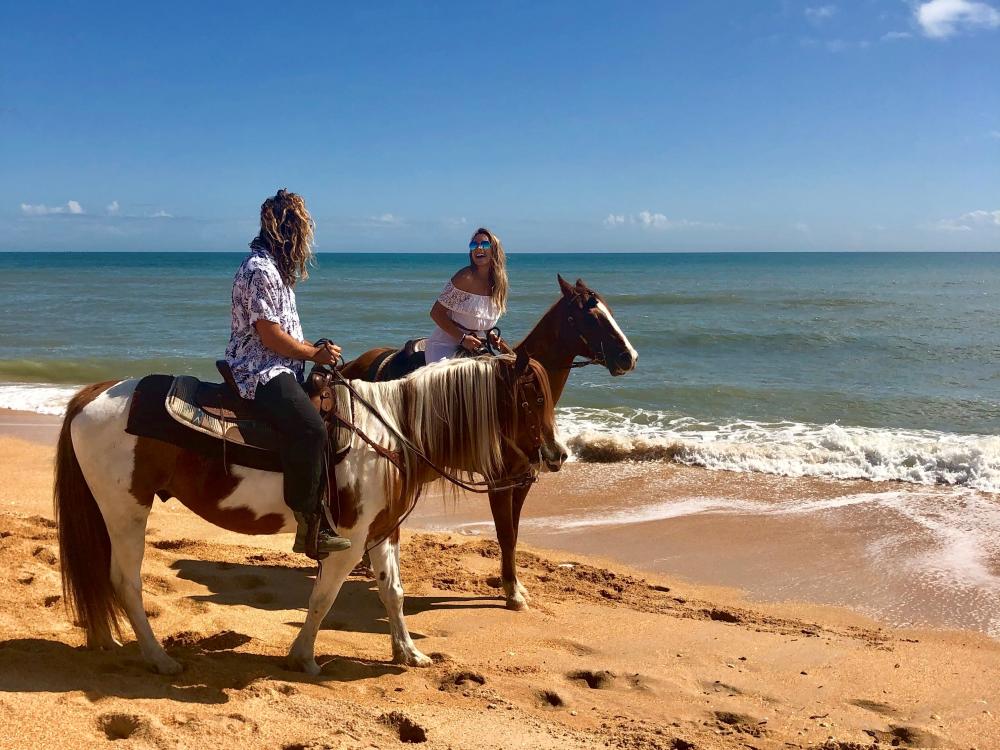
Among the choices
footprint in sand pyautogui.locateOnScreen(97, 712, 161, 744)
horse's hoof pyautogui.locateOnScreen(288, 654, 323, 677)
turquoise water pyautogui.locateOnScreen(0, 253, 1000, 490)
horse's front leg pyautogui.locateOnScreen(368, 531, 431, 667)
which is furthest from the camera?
turquoise water pyautogui.locateOnScreen(0, 253, 1000, 490)

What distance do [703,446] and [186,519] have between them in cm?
595

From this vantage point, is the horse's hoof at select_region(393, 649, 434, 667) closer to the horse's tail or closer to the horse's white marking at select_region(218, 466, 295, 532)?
the horse's white marking at select_region(218, 466, 295, 532)

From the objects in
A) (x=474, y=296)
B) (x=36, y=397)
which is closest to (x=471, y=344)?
(x=474, y=296)

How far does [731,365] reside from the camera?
696 inches

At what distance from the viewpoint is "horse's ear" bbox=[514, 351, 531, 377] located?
12.1 feet

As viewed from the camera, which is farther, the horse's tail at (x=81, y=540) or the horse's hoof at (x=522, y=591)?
the horse's hoof at (x=522, y=591)

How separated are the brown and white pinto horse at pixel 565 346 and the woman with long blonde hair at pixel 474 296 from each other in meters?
0.37

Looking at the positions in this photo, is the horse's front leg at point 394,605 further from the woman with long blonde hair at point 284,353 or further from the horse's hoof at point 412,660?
the woman with long blonde hair at point 284,353

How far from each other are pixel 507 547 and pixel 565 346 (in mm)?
1435

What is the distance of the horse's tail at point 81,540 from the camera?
3559 millimetres

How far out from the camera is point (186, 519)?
6.66 m

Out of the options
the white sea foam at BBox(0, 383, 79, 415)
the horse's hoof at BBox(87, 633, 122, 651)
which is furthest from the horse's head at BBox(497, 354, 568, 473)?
the white sea foam at BBox(0, 383, 79, 415)

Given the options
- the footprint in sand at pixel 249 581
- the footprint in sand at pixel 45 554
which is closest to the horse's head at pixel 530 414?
the footprint in sand at pixel 249 581

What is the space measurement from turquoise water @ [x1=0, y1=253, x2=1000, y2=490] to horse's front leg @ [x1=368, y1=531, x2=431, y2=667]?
5845 mm
